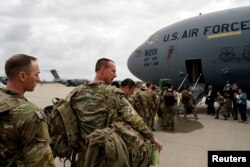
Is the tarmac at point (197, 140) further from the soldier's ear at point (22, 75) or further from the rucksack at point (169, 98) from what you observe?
the soldier's ear at point (22, 75)

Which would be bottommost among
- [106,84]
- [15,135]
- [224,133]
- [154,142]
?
[224,133]

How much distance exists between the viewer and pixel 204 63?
1498 centimetres

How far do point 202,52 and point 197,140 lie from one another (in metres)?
6.79

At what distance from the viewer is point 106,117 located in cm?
323

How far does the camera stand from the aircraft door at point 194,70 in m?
15.8

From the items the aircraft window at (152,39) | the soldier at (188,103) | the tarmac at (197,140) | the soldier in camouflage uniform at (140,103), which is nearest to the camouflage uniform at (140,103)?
the soldier in camouflage uniform at (140,103)

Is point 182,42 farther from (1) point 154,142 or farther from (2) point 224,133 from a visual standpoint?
(1) point 154,142

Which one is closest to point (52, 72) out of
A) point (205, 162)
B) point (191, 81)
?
point (191, 81)

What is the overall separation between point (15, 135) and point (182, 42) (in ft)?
46.8

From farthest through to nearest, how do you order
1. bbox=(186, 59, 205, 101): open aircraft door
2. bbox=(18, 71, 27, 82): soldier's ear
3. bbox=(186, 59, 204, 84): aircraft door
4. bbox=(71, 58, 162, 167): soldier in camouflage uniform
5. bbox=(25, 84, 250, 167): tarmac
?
bbox=(186, 59, 204, 84): aircraft door → bbox=(186, 59, 205, 101): open aircraft door → bbox=(25, 84, 250, 167): tarmac → bbox=(71, 58, 162, 167): soldier in camouflage uniform → bbox=(18, 71, 27, 82): soldier's ear

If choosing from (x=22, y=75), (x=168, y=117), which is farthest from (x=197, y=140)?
(x=22, y=75)

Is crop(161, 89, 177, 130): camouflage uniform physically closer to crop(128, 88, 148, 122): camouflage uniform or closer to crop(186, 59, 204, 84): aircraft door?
crop(128, 88, 148, 122): camouflage uniform

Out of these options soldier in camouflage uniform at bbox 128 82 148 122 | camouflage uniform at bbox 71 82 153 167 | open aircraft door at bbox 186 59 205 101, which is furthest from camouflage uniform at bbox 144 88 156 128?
open aircraft door at bbox 186 59 205 101

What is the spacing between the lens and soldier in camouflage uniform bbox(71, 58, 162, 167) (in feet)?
10.2
